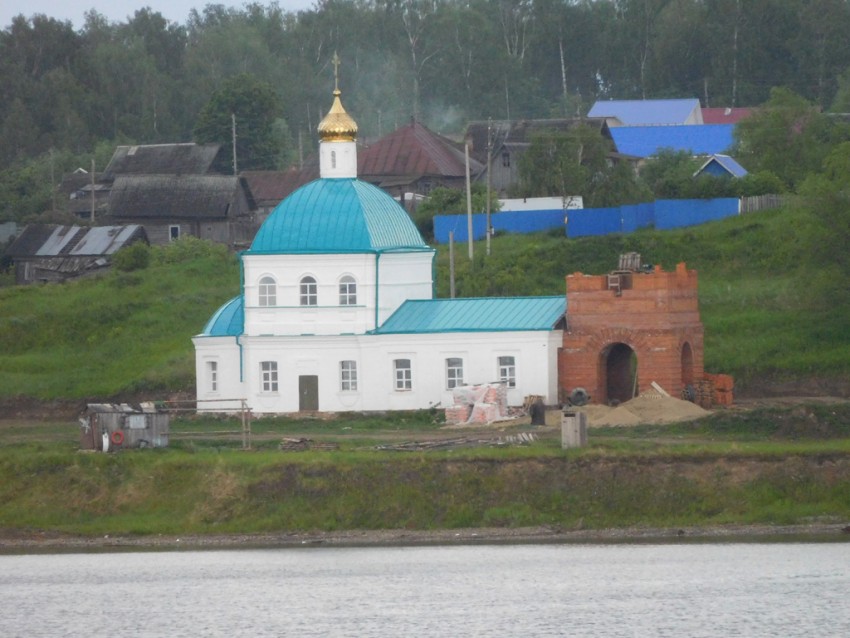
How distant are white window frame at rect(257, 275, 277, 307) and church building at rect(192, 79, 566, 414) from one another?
3cm

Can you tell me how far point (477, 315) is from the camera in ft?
184

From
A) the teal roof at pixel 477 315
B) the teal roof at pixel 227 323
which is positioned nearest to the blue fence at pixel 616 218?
the teal roof at pixel 477 315

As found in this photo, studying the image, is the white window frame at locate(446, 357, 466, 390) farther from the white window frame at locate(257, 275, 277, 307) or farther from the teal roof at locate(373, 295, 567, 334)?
the white window frame at locate(257, 275, 277, 307)

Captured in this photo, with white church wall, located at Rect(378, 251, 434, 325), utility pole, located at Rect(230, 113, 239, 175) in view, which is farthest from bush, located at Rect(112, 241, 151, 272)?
utility pole, located at Rect(230, 113, 239, 175)

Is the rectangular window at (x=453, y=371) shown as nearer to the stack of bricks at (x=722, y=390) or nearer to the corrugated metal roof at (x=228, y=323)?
the corrugated metal roof at (x=228, y=323)

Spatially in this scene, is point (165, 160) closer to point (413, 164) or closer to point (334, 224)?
point (413, 164)

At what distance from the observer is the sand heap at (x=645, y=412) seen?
51.6 m

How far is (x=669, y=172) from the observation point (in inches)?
3226

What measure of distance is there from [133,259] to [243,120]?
2472 cm

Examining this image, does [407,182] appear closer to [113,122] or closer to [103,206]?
[103,206]

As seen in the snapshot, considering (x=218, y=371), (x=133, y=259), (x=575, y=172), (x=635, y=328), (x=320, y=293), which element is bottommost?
(x=218, y=371)

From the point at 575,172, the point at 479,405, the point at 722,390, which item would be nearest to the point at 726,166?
the point at 575,172

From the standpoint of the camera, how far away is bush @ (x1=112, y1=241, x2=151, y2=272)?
76562 mm

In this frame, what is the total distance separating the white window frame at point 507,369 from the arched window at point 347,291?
441 cm
